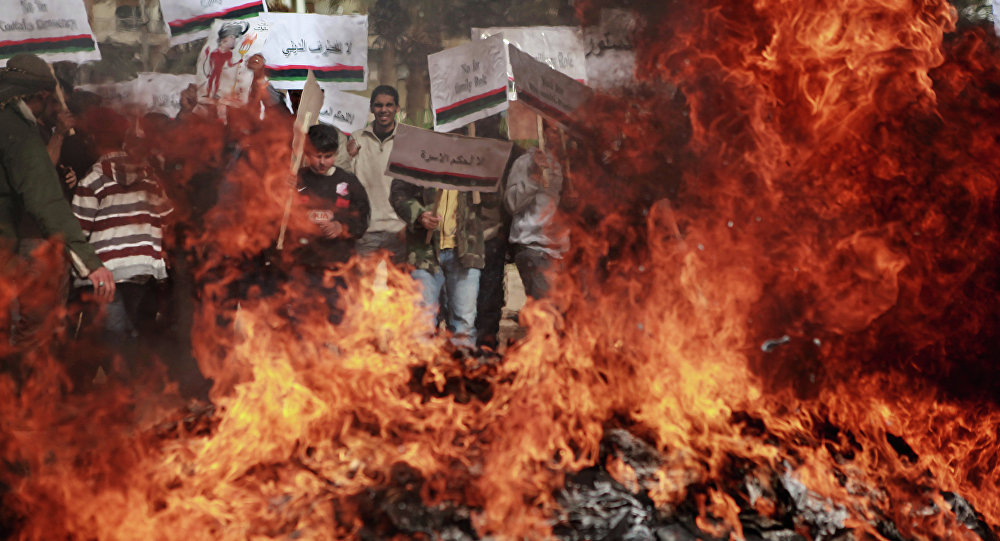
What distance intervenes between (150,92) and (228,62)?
84cm

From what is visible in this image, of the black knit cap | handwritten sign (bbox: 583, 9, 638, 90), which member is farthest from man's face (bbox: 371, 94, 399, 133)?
handwritten sign (bbox: 583, 9, 638, 90)

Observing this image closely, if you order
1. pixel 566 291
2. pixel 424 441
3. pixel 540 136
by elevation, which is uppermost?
pixel 540 136

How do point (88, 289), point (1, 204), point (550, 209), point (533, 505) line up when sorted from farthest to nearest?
point (550, 209) → point (88, 289) → point (1, 204) → point (533, 505)

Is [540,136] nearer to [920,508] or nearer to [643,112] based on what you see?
[643,112]

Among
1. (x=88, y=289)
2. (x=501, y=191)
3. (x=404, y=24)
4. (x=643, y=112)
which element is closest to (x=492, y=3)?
(x=404, y=24)

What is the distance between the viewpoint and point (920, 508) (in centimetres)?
400

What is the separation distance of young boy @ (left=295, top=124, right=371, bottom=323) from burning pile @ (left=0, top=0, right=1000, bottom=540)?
23cm

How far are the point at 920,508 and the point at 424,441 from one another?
2.69 metres

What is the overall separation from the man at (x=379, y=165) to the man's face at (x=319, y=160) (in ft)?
1.57

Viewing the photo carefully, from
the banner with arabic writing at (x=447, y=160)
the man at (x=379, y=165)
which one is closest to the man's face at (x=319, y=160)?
the man at (x=379, y=165)

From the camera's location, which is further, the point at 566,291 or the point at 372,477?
the point at 566,291

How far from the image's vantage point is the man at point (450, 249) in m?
6.25

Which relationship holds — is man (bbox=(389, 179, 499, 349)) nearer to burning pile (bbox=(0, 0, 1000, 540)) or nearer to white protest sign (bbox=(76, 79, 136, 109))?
burning pile (bbox=(0, 0, 1000, 540))

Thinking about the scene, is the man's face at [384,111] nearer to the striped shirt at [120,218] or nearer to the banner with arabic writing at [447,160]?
the banner with arabic writing at [447,160]
